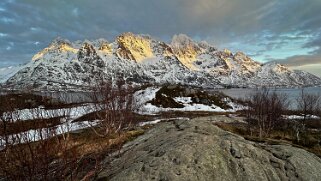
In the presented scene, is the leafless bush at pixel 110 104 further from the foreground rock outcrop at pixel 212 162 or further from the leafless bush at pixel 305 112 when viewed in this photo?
the leafless bush at pixel 305 112

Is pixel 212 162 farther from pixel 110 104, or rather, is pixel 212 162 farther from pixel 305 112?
pixel 305 112

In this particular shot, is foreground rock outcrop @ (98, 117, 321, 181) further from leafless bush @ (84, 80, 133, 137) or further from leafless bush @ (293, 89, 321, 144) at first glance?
leafless bush @ (293, 89, 321, 144)

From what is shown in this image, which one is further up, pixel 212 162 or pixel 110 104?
pixel 110 104

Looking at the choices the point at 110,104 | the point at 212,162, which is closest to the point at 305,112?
the point at 110,104

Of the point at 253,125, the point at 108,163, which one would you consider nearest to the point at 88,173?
the point at 108,163

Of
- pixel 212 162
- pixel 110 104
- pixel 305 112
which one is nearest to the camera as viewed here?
pixel 212 162

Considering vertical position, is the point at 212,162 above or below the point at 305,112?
above

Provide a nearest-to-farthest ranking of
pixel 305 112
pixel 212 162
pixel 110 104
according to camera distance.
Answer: pixel 212 162 < pixel 110 104 < pixel 305 112

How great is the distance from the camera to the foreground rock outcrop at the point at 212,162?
895cm

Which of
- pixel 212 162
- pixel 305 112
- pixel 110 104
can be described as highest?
pixel 110 104

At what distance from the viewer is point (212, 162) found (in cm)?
926

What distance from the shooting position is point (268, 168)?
31.2 ft

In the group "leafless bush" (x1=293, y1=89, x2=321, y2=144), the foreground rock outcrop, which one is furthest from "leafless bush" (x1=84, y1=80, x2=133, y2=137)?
"leafless bush" (x1=293, y1=89, x2=321, y2=144)

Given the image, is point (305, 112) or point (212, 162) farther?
point (305, 112)
